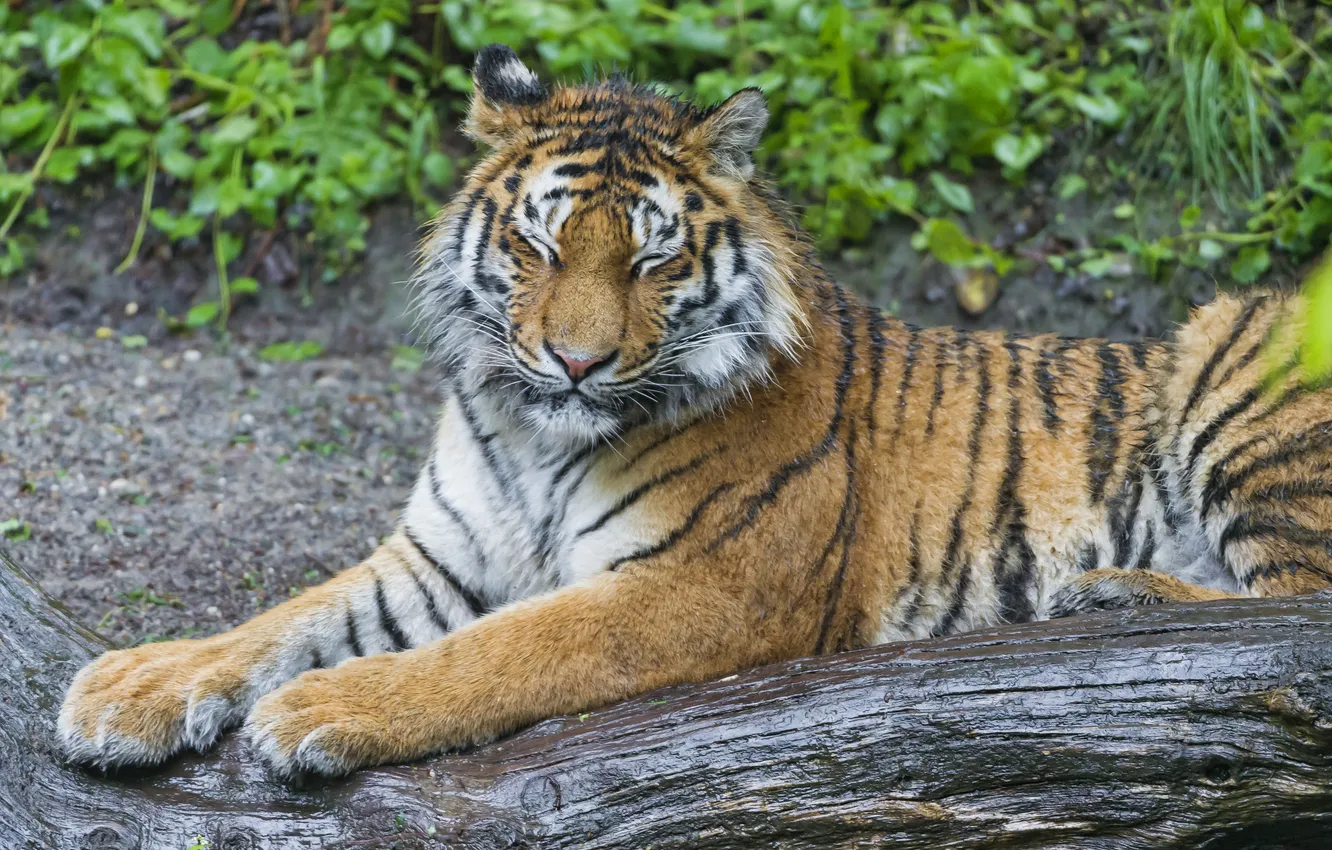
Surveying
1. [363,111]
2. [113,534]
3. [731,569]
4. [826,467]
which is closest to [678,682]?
[731,569]

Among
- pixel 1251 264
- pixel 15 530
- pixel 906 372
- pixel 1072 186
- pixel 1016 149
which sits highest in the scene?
pixel 1016 149

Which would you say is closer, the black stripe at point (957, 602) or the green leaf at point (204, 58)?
the black stripe at point (957, 602)

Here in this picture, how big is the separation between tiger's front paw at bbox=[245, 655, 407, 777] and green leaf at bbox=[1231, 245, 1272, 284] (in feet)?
13.0

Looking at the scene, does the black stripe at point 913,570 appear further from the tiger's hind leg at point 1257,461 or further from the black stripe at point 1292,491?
the black stripe at point 1292,491

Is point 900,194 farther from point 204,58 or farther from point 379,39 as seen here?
point 204,58

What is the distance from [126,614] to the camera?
3.50 metres

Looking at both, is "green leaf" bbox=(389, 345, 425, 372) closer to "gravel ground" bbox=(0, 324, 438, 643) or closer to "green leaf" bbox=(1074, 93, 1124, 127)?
"gravel ground" bbox=(0, 324, 438, 643)

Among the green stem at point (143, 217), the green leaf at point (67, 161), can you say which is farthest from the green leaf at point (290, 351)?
the green leaf at point (67, 161)

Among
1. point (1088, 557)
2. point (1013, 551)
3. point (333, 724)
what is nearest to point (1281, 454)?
point (1088, 557)

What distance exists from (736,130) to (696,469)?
31.1 inches

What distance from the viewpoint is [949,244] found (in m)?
5.32

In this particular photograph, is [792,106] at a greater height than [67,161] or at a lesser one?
greater

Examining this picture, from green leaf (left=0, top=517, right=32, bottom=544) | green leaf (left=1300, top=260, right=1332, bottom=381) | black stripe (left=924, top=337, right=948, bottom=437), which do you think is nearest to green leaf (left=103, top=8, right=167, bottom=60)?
green leaf (left=0, top=517, right=32, bottom=544)

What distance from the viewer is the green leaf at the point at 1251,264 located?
504 centimetres
